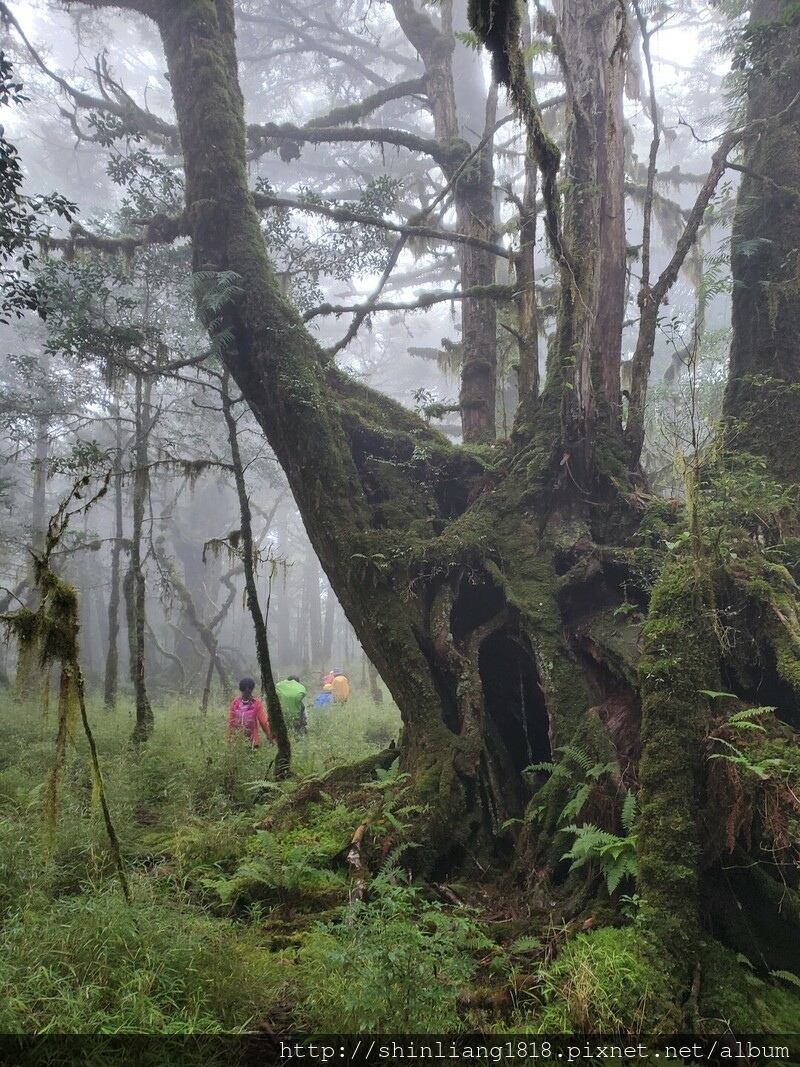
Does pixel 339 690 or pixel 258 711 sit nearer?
pixel 258 711

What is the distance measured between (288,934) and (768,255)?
8714 millimetres

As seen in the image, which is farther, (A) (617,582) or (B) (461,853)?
(A) (617,582)

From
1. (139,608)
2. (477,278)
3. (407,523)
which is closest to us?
(407,523)

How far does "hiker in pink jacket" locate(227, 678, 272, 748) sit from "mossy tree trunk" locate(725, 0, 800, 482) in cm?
716

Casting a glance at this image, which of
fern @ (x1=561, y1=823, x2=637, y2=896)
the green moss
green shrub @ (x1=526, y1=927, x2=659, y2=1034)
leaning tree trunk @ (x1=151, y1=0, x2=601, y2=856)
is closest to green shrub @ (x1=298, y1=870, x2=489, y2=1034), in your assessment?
green shrub @ (x1=526, y1=927, x2=659, y2=1034)

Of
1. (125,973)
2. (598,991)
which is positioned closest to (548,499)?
(598,991)

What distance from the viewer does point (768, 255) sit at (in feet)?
24.7

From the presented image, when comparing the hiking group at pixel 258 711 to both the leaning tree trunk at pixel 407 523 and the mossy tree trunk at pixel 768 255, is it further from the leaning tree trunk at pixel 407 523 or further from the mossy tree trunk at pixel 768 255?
the mossy tree trunk at pixel 768 255

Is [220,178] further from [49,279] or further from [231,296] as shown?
[49,279]

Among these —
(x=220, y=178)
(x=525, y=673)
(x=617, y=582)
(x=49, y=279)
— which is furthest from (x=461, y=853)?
(x=49, y=279)

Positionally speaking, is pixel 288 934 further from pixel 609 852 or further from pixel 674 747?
pixel 674 747

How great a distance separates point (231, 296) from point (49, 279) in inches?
150

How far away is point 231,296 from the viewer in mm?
7371

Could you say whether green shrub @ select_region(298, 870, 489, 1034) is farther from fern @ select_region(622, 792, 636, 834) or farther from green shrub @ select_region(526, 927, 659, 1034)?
fern @ select_region(622, 792, 636, 834)
